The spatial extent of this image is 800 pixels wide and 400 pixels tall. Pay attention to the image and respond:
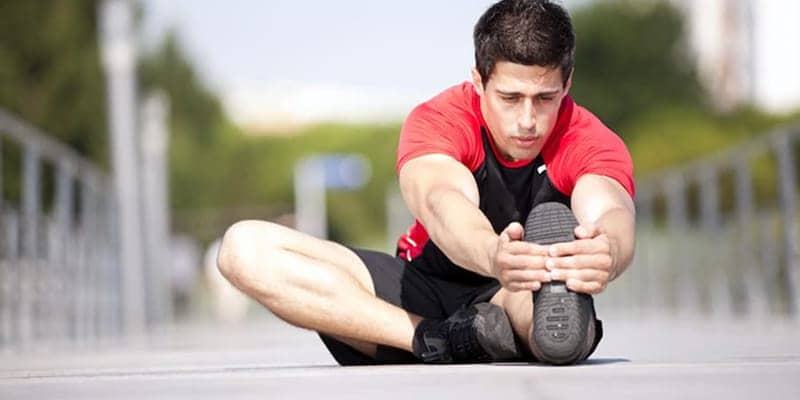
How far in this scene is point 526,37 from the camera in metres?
4.96

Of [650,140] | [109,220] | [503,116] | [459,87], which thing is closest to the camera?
[503,116]

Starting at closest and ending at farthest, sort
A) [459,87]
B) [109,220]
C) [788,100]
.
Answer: [459,87] → [109,220] → [788,100]

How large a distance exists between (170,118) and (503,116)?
59951 mm

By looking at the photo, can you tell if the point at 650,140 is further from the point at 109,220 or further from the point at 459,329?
the point at 459,329

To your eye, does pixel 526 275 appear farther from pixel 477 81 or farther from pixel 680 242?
pixel 680 242

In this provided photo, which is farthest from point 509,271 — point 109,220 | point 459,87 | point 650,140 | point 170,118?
point 170,118

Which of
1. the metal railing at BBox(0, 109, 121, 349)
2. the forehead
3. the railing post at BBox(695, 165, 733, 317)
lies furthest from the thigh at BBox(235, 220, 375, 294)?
the railing post at BBox(695, 165, 733, 317)

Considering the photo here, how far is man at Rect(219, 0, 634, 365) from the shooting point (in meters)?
4.43

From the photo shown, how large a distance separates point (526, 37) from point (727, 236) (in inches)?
372

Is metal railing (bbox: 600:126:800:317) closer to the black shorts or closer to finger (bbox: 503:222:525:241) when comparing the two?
the black shorts

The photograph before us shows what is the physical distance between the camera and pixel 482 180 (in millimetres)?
5254

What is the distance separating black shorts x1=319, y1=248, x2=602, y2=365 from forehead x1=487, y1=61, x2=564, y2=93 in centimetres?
80

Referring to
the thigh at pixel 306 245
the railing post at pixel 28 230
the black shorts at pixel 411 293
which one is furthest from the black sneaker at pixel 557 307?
the railing post at pixel 28 230

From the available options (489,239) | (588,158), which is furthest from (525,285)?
(588,158)
